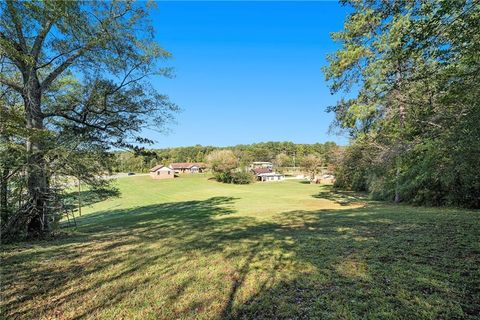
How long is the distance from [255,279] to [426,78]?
567cm

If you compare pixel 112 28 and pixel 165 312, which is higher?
pixel 112 28

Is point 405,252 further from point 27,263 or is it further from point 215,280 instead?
point 27,263

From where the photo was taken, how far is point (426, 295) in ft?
9.30

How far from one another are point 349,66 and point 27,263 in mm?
10239

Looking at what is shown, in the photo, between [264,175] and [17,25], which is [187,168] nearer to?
[264,175]

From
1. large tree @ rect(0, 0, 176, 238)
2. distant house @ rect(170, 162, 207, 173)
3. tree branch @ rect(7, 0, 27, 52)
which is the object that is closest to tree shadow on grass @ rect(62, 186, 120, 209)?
large tree @ rect(0, 0, 176, 238)

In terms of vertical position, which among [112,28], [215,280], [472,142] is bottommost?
[215,280]

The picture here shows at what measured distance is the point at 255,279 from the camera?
3.53 m

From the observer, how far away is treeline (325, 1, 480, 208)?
3994 mm

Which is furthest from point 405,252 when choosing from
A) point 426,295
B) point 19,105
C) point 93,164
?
point 19,105

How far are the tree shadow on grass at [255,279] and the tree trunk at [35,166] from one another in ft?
4.27

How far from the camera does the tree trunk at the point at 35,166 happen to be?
19.8 feet

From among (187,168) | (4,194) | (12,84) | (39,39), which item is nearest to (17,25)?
(39,39)

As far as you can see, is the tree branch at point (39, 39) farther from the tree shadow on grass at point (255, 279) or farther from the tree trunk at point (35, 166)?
the tree shadow on grass at point (255, 279)
